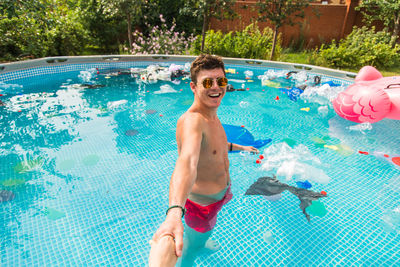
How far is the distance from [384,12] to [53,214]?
52.7 feet

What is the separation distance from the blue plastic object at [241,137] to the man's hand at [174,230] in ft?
12.1

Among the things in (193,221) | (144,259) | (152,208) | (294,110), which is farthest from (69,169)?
(294,110)

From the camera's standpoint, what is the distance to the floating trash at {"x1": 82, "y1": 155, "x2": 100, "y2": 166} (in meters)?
4.05

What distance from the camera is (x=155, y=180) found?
3.74 metres

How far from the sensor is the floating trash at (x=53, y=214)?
118 inches

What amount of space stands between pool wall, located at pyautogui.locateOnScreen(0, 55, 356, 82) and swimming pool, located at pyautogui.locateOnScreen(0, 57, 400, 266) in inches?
39.4

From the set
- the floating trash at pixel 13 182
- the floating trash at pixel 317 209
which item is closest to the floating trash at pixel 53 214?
the floating trash at pixel 13 182

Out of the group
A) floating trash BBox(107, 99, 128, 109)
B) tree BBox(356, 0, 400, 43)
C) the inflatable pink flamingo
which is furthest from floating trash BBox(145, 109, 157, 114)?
tree BBox(356, 0, 400, 43)

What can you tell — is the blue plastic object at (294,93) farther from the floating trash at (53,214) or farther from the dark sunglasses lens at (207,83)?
the floating trash at (53,214)

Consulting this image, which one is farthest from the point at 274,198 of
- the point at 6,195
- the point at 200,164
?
the point at 6,195

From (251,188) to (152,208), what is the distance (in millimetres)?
1439

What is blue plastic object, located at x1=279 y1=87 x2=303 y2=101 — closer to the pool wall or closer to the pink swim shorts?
the pool wall

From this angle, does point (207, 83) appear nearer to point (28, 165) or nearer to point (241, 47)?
point (28, 165)

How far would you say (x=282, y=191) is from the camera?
3.54 m
